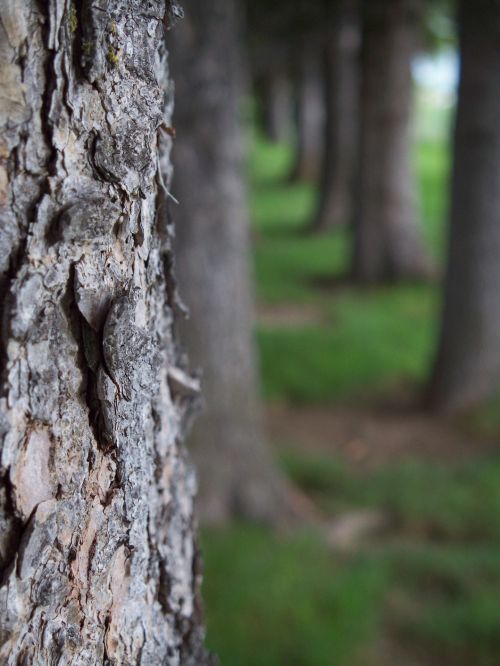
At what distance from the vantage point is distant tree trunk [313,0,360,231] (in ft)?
50.2

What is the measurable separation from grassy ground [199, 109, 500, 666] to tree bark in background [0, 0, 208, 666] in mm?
2444

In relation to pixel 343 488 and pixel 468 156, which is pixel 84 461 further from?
pixel 468 156

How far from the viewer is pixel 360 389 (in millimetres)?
7406

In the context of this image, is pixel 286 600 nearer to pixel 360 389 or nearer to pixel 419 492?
pixel 419 492

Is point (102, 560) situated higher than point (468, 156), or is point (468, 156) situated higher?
point (468, 156)

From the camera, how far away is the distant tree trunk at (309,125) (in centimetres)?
2227

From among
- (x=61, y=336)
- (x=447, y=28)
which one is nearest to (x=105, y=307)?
(x=61, y=336)

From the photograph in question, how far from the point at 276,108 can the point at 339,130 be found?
1912 cm

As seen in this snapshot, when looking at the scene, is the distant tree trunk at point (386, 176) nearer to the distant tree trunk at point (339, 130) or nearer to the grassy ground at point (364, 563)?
the grassy ground at point (364, 563)

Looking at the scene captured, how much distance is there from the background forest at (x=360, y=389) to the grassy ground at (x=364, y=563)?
0.5 inches

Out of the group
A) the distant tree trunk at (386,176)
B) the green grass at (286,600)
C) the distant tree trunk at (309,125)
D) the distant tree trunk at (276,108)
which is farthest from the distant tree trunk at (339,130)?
the distant tree trunk at (276,108)

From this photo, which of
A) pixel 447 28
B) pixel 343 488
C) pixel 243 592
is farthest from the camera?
pixel 447 28

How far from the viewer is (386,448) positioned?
618 cm

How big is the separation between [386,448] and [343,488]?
35.2 inches
